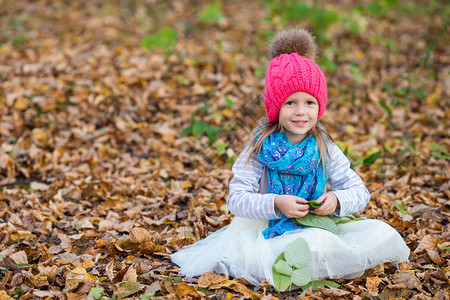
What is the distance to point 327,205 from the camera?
2809mm

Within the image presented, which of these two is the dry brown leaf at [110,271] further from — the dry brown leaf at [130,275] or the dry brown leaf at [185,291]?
the dry brown leaf at [185,291]

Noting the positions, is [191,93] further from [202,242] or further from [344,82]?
[202,242]

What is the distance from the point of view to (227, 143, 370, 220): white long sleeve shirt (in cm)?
283

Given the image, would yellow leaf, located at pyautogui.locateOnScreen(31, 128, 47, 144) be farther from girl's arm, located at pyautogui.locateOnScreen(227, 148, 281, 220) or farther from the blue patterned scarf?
the blue patterned scarf

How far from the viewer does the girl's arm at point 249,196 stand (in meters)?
2.81

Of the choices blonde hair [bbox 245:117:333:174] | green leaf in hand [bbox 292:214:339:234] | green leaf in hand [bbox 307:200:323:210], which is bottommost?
green leaf in hand [bbox 292:214:339:234]

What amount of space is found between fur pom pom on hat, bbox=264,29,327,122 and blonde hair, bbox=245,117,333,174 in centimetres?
7

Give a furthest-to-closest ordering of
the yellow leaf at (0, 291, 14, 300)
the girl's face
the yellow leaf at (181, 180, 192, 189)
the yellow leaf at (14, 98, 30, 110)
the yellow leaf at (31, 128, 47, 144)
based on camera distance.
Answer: the yellow leaf at (14, 98, 30, 110)
the yellow leaf at (31, 128, 47, 144)
the yellow leaf at (181, 180, 192, 189)
the girl's face
the yellow leaf at (0, 291, 14, 300)

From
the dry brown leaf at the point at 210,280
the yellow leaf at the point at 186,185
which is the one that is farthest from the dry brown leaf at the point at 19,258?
the yellow leaf at the point at 186,185

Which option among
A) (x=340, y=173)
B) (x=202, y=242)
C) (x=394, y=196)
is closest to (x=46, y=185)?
(x=202, y=242)

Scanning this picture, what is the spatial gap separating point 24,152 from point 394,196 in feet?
12.4

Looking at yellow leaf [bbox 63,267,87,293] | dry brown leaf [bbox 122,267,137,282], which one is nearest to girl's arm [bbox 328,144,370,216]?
dry brown leaf [bbox 122,267,137,282]

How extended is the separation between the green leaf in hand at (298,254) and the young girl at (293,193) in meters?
0.04

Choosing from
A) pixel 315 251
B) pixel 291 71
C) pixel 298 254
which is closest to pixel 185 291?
pixel 298 254
